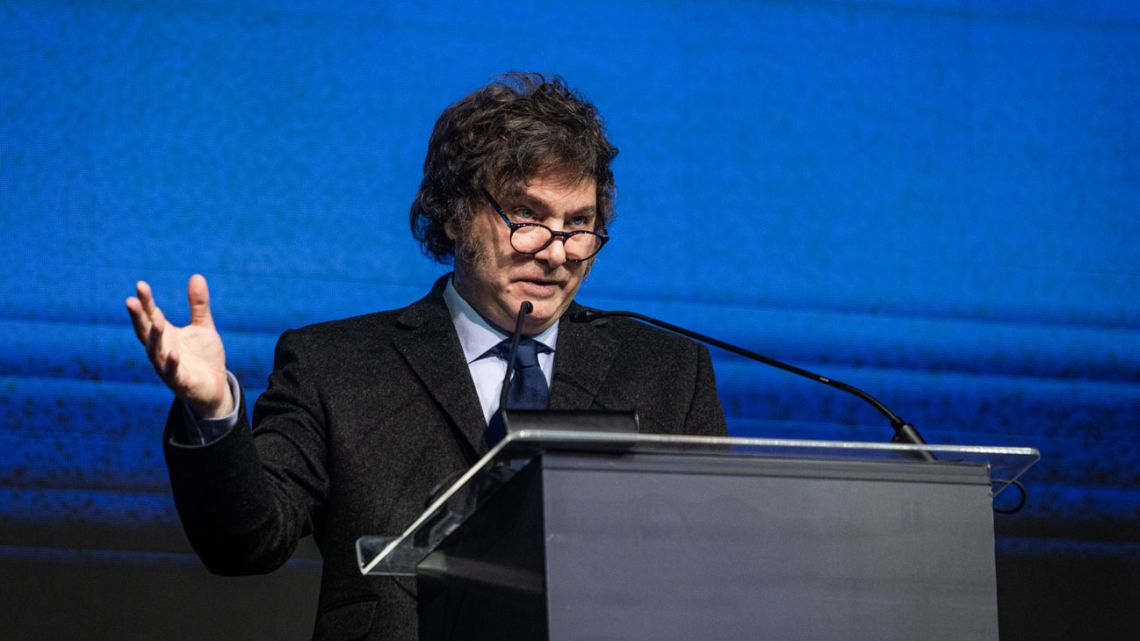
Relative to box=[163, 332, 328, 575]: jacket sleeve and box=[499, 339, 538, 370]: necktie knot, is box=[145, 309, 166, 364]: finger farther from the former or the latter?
box=[499, 339, 538, 370]: necktie knot

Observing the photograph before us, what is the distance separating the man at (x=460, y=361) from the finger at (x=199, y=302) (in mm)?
247

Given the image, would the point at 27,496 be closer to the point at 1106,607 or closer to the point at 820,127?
the point at 820,127

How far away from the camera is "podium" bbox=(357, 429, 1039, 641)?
921 millimetres

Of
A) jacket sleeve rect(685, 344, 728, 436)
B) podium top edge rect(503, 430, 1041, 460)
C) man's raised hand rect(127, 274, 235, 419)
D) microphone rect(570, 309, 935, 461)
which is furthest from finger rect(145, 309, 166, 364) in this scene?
jacket sleeve rect(685, 344, 728, 436)

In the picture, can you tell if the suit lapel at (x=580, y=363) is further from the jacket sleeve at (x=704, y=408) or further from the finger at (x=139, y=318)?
the finger at (x=139, y=318)

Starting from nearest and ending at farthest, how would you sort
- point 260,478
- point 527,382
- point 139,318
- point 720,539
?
point 720,539 → point 139,318 → point 260,478 → point 527,382

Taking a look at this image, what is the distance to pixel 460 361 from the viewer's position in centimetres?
168

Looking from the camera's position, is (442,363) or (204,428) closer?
(204,428)

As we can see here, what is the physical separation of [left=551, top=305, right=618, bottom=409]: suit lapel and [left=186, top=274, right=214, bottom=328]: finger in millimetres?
563

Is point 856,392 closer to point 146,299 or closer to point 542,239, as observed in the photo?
point 542,239

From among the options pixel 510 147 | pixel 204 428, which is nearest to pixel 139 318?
pixel 204 428

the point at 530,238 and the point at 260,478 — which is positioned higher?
the point at 530,238

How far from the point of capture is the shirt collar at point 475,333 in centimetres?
174

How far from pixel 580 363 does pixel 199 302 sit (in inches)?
26.5
